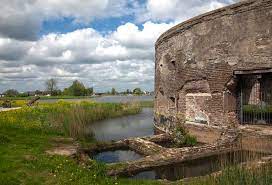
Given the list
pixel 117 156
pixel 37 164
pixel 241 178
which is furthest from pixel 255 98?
pixel 37 164

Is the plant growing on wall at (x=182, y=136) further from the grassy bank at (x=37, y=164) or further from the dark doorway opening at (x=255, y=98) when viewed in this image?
the grassy bank at (x=37, y=164)

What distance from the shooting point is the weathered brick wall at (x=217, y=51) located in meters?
10.3

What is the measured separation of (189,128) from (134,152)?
269 cm

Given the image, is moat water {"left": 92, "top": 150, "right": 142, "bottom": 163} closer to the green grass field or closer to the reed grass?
the green grass field

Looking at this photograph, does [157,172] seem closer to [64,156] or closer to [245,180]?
[64,156]

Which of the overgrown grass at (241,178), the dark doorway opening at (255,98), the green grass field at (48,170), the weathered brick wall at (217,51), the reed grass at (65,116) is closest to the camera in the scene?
the overgrown grass at (241,178)

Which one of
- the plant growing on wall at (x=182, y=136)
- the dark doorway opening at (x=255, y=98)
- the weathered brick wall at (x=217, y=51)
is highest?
the weathered brick wall at (x=217, y=51)

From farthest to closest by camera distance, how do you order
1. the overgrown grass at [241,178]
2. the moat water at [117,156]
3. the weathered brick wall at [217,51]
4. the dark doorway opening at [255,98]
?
the dark doorway opening at [255,98]
the moat water at [117,156]
the weathered brick wall at [217,51]
the overgrown grass at [241,178]

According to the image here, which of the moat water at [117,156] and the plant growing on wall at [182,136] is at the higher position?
the plant growing on wall at [182,136]

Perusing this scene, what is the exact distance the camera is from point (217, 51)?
454 inches

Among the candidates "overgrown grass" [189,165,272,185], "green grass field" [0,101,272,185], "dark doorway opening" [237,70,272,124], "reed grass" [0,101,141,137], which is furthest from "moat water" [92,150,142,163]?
"overgrown grass" [189,165,272,185]

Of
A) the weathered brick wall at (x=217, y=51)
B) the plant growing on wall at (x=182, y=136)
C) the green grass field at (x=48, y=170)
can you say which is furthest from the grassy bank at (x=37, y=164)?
the weathered brick wall at (x=217, y=51)

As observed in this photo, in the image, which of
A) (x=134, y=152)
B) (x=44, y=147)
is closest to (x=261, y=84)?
(x=134, y=152)

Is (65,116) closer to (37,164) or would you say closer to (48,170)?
(37,164)
